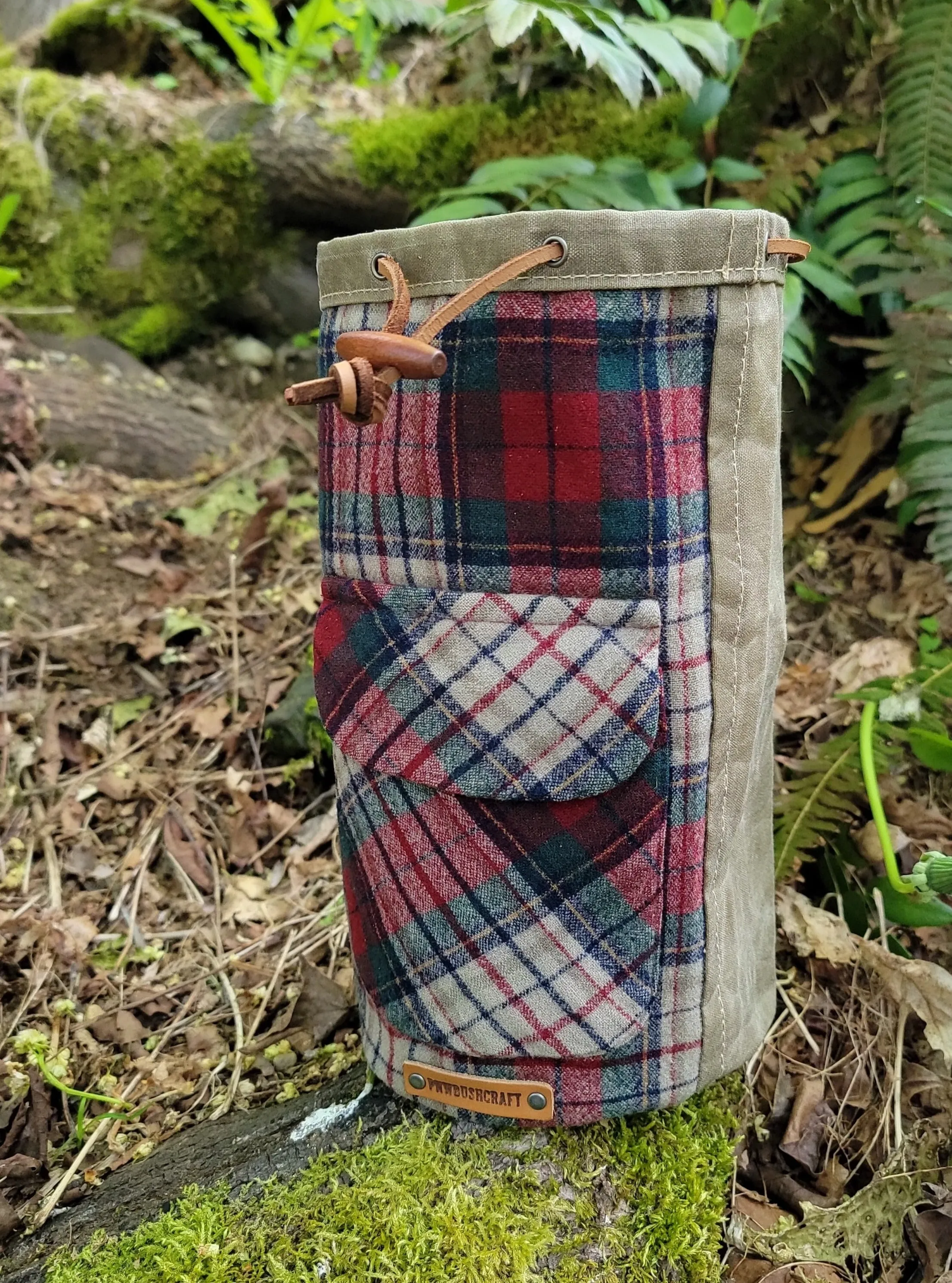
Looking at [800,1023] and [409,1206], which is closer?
[409,1206]

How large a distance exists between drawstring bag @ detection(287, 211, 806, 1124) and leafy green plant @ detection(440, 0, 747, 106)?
0.77 meters

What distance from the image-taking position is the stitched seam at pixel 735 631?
88 cm

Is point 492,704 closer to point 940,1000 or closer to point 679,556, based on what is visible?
point 679,556

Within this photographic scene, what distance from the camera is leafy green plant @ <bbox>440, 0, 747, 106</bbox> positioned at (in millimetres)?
1438

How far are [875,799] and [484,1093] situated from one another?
662 mm

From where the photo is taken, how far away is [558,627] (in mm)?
911

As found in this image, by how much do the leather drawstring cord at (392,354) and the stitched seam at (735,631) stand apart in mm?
99

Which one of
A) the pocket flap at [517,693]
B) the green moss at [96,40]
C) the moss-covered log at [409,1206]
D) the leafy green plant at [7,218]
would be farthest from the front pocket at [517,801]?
the green moss at [96,40]

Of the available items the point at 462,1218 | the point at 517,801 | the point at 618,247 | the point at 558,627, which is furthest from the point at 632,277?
the point at 462,1218

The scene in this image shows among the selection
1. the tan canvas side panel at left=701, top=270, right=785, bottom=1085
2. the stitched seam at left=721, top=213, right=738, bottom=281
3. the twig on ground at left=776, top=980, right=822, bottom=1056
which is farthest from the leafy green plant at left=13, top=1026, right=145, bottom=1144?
the stitched seam at left=721, top=213, right=738, bottom=281

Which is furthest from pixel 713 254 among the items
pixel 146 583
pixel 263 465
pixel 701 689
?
pixel 263 465

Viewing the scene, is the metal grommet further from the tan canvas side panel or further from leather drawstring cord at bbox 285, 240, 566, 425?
the tan canvas side panel

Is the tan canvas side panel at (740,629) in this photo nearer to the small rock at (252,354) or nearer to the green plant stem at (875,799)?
the green plant stem at (875,799)

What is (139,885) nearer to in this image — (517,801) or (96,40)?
(517,801)
